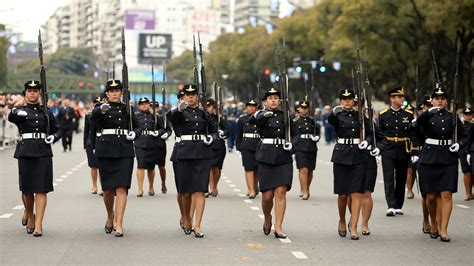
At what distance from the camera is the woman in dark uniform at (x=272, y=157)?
15.1 metres

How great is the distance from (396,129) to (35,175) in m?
5.73

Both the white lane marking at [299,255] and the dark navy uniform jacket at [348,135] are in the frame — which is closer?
the white lane marking at [299,255]

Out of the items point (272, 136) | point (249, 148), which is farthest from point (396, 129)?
point (249, 148)

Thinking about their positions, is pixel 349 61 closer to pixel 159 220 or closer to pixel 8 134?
pixel 8 134

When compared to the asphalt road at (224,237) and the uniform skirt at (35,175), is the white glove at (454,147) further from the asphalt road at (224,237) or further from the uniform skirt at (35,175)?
the uniform skirt at (35,175)

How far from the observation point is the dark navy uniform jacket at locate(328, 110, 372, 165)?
50.4 feet

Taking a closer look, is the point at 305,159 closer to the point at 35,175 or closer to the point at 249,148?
the point at 249,148

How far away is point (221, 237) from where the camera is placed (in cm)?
1503

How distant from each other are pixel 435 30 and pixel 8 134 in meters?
18.4

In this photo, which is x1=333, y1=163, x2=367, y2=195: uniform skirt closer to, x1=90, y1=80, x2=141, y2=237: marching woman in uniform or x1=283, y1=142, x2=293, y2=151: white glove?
x1=283, y1=142, x2=293, y2=151: white glove

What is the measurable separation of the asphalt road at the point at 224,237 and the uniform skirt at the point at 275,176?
0.64 meters

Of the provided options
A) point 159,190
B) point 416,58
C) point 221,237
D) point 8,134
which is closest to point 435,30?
point 416,58

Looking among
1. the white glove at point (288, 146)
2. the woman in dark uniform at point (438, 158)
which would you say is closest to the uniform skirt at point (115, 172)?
the white glove at point (288, 146)

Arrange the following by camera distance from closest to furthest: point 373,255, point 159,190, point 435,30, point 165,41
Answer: point 373,255
point 159,190
point 435,30
point 165,41
